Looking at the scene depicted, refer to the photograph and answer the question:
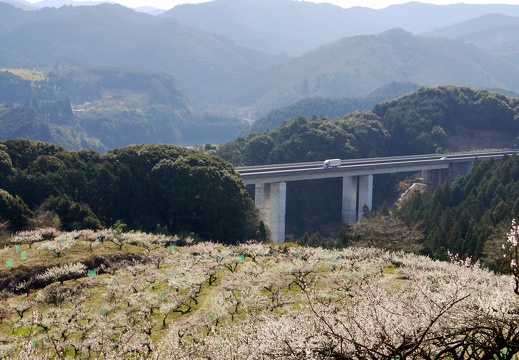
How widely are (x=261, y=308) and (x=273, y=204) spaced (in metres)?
54.4

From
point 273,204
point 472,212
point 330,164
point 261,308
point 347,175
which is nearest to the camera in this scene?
point 261,308

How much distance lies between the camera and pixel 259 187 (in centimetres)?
7569

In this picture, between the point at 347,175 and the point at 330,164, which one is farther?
the point at 347,175

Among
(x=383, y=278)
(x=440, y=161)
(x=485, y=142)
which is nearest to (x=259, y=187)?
(x=440, y=161)

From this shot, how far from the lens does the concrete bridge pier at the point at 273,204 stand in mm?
75812

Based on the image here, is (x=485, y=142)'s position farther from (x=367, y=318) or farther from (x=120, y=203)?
(x=367, y=318)

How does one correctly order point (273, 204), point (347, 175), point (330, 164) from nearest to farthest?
point (273, 204) → point (330, 164) → point (347, 175)

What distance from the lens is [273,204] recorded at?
75812 millimetres

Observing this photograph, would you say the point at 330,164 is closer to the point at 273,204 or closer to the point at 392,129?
the point at 273,204

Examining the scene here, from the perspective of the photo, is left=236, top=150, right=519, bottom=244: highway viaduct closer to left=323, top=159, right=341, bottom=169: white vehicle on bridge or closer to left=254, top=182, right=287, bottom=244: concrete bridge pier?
left=254, top=182, right=287, bottom=244: concrete bridge pier

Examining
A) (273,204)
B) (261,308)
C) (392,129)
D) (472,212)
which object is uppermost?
(392,129)

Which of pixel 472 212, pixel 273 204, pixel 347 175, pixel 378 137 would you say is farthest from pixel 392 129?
pixel 472 212

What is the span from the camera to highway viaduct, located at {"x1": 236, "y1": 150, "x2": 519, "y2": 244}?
75812mm

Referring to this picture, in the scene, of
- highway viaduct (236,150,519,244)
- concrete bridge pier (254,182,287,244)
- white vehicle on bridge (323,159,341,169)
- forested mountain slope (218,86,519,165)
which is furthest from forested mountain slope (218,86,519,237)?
white vehicle on bridge (323,159,341,169)
